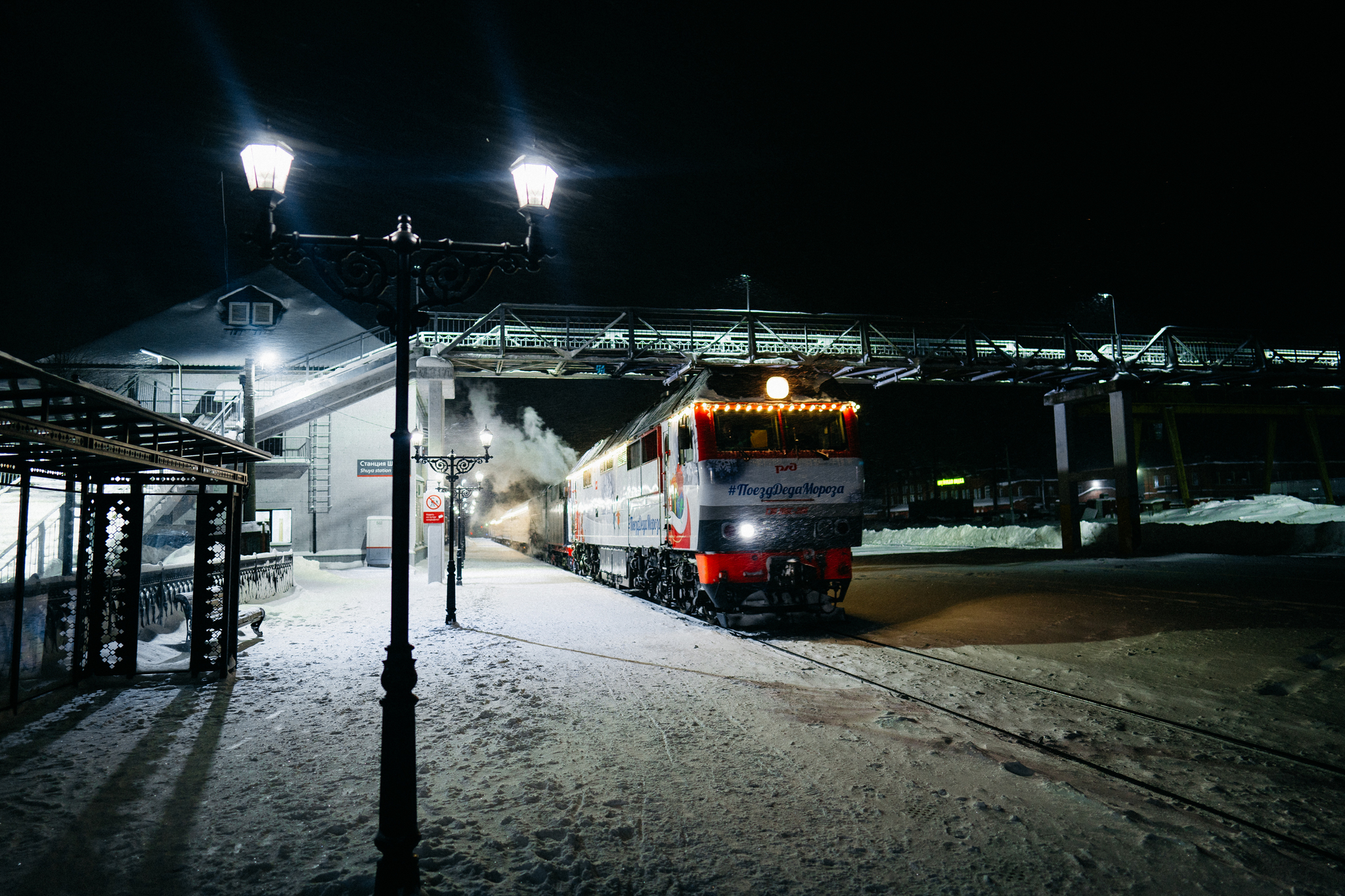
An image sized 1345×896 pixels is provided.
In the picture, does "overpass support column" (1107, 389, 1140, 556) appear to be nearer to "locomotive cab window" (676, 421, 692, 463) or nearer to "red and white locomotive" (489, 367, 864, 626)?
"red and white locomotive" (489, 367, 864, 626)

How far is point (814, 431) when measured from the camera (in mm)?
11812

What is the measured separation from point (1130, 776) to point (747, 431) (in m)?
7.32

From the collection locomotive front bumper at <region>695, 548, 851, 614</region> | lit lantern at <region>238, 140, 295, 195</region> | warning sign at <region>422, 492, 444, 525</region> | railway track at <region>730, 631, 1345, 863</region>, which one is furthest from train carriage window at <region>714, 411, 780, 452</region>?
warning sign at <region>422, 492, 444, 525</region>

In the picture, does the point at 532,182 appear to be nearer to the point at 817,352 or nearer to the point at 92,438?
the point at 92,438

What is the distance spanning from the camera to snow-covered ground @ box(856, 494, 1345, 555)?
25047 mm

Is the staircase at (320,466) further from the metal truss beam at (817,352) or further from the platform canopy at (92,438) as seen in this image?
the platform canopy at (92,438)

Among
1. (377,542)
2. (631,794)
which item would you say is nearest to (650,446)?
(631,794)

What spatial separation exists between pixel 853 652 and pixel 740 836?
5688mm

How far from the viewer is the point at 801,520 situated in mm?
11398

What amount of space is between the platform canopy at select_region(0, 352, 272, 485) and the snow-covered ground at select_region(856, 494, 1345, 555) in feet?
90.4

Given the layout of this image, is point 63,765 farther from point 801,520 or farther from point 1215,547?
point 1215,547

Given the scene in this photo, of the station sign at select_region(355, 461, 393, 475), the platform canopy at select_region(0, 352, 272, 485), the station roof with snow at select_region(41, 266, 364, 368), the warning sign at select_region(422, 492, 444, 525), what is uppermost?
the station roof with snow at select_region(41, 266, 364, 368)

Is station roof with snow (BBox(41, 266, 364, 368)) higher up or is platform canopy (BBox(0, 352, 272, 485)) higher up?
station roof with snow (BBox(41, 266, 364, 368))

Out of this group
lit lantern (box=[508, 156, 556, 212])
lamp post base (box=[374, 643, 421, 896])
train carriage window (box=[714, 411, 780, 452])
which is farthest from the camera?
train carriage window (box=[714, 411, 780, 452])
